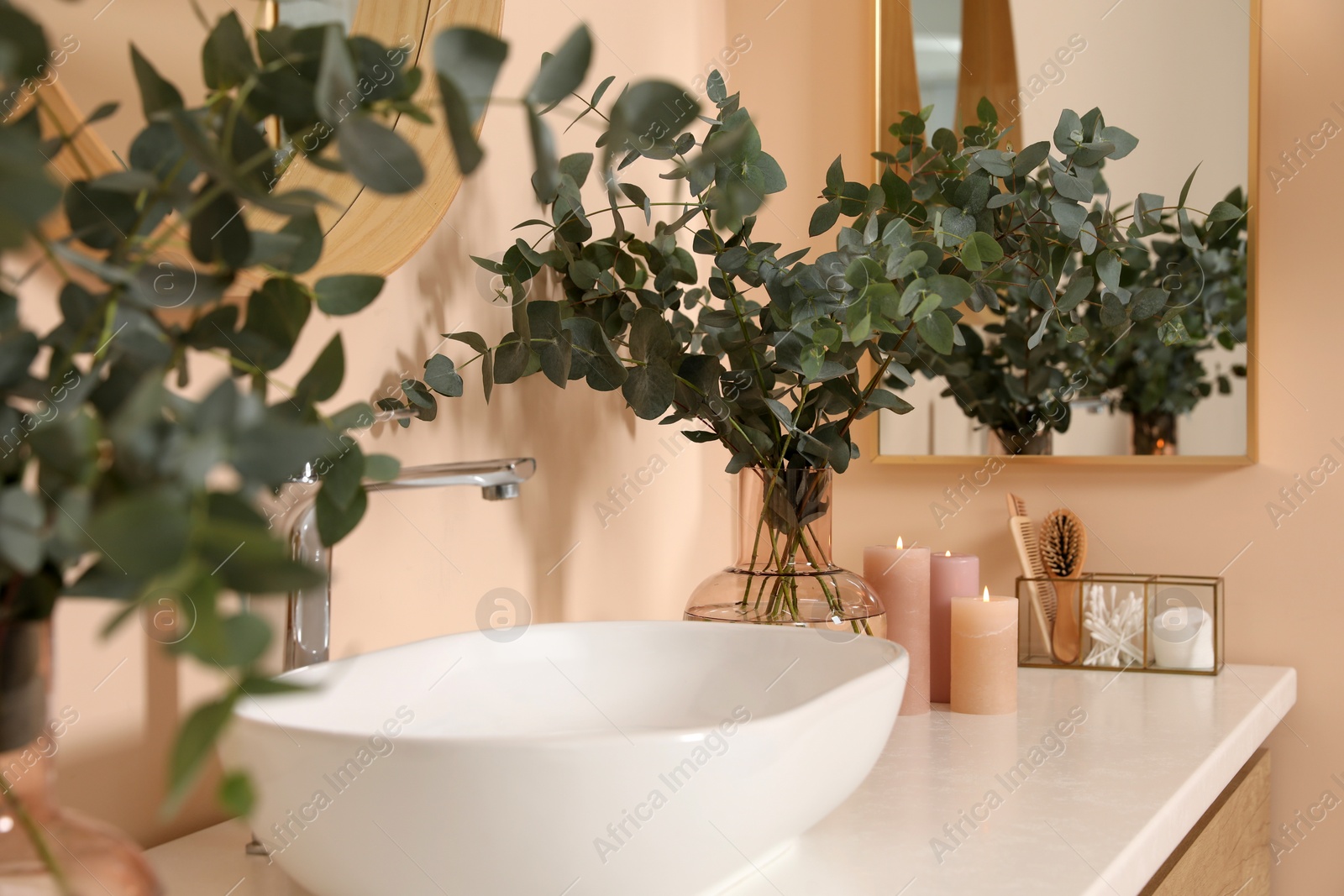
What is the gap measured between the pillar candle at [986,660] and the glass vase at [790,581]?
9 centimetres

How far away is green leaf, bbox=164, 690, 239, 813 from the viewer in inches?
8.4

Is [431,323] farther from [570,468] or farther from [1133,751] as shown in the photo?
[1133,751]

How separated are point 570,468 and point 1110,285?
1.87ft

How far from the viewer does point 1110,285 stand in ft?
3.54

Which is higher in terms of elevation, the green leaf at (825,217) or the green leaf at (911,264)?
the green leaf at (825,217)

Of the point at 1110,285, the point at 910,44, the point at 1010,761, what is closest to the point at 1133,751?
the point at 1010,761

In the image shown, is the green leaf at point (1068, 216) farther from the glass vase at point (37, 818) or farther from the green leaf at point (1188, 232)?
the glass vase at point (37, 818)

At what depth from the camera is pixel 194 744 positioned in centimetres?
22

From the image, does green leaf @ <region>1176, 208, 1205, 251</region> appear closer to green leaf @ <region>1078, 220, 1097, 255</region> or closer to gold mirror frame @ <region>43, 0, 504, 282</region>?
green leaf @ <region>1078, 220, 1097, 255</region>

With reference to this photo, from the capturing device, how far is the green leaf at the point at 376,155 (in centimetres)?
28

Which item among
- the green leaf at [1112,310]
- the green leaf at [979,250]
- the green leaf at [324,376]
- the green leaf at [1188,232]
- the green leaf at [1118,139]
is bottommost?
the green leaf at [324,376]

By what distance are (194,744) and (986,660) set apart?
0.99 meters

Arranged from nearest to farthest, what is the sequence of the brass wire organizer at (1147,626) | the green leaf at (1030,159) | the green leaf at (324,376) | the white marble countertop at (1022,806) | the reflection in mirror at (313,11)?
the green leaf at (324,376), the white marble countertop at (1022,806), the reflection in mirror at (313,11), the green leaf at (1030,159), the brass wire organizer at (1147,626)

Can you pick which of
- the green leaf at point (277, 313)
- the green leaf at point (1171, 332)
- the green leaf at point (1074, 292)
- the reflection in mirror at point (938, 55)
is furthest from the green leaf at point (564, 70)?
the reflection in mirror at point (938, 55)
